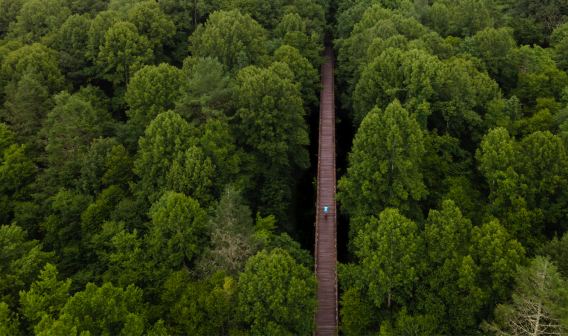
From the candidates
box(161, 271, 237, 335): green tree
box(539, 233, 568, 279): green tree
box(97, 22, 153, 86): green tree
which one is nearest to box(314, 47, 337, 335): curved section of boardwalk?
box(161, 271, 237, 335): green tree

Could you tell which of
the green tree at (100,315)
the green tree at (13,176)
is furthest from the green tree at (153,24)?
the green tree at (100,315)

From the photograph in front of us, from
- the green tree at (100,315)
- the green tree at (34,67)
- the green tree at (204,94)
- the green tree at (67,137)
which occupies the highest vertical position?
the green tree at (34,67)

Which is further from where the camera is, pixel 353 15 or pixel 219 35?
pixel 353 15

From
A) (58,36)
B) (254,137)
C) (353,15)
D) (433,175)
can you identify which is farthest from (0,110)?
(353,15)

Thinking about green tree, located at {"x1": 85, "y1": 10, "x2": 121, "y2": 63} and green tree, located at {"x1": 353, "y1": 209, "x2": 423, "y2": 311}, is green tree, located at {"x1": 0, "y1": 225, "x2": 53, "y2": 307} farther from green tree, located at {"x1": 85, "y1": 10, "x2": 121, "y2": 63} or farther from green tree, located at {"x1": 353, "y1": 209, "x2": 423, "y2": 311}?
green tree, located at {"x1": 85, "y1": 10, "x2": 121, "y2": 63}

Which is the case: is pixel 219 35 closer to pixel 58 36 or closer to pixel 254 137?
pixel 254 137

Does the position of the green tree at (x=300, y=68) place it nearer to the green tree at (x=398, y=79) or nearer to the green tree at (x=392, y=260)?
the green tree at (x=398, y=79)
